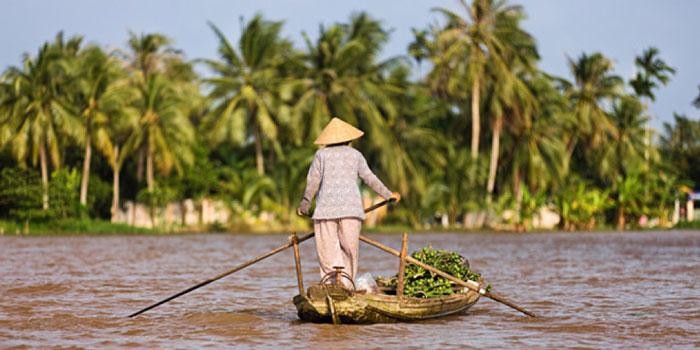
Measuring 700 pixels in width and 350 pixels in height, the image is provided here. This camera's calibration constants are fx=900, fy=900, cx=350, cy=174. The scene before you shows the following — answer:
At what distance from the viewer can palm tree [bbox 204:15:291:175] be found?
33094 mm

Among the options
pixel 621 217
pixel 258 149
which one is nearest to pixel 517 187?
pixel 621 217

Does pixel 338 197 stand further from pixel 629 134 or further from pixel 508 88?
pixel 629 134

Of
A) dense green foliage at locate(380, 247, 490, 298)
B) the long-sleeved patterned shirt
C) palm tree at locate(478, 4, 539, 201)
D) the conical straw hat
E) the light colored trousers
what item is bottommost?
dense green foliage at locate(380, 247, 490, 298)

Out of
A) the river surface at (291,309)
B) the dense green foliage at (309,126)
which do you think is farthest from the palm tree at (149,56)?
the river surface at (291,309)

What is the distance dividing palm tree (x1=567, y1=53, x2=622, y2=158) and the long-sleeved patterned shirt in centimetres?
3277

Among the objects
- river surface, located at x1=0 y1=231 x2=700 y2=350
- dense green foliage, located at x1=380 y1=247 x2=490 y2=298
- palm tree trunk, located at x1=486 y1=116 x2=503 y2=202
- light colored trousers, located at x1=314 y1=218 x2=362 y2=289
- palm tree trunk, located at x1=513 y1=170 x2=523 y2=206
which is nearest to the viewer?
river surface, located at x1=0 y1=231 x2=700 y2=350

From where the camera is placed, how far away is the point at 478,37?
3509 centimetres

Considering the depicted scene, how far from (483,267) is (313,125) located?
18000 millimetres

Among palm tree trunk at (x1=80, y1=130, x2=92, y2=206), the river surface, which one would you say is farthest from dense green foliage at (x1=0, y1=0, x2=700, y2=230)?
the river surface

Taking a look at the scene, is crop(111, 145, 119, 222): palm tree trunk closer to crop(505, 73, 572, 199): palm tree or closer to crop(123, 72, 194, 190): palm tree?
crop(123, 72, 194, 190): palm tree

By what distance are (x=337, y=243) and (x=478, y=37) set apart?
28.9 metres

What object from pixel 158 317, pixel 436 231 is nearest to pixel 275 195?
pixel 436 231

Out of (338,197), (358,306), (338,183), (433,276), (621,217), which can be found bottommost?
(358,306)

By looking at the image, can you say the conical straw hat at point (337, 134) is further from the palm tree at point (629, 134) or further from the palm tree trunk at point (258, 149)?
the palm tree at point (629, 134)
